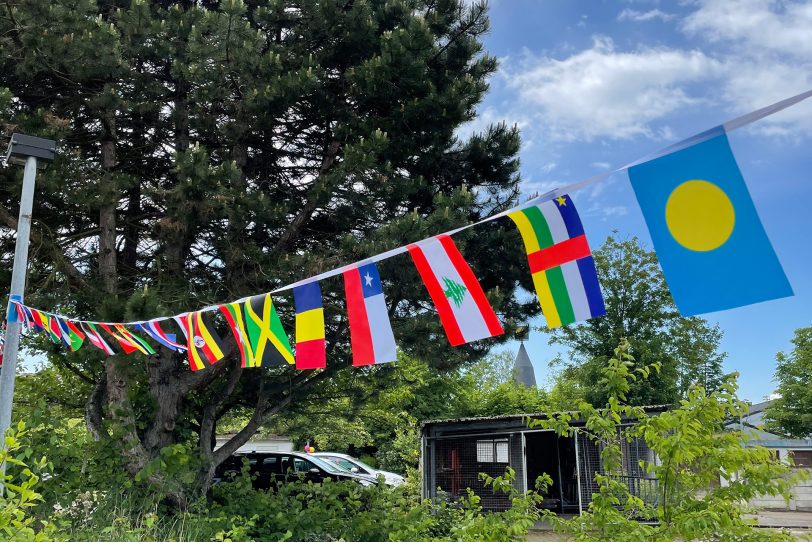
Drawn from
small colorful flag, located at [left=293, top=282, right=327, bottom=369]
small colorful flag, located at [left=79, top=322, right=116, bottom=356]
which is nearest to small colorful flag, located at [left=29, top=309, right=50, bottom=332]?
small colorful flag, located at [left=79, top=322, right=116, bottom=356]

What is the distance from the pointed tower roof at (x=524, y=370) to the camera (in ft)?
135

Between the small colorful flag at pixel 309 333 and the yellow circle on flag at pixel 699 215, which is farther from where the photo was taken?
the small colorful flag at pixel 309 333

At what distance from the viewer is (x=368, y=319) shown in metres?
5.24

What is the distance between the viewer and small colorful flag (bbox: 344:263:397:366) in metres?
5.12

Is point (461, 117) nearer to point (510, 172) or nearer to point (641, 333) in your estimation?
point (510, 172)

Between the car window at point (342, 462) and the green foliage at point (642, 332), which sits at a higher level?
the green foliage at point (642, 332)

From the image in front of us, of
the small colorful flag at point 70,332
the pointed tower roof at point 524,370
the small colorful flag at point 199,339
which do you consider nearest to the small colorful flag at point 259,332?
the small colorful flag at point 199,339

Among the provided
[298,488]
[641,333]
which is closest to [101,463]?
[298,488]

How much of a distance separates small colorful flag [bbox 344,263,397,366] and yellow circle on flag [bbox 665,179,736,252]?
238 cm

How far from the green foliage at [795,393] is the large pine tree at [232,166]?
22861 millimetres

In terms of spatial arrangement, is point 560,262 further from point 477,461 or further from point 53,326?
point 477,461

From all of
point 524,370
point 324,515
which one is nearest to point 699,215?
point 324,515

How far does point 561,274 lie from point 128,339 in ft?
16.1

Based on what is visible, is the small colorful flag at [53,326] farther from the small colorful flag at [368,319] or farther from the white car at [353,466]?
the white car at [353,466]
